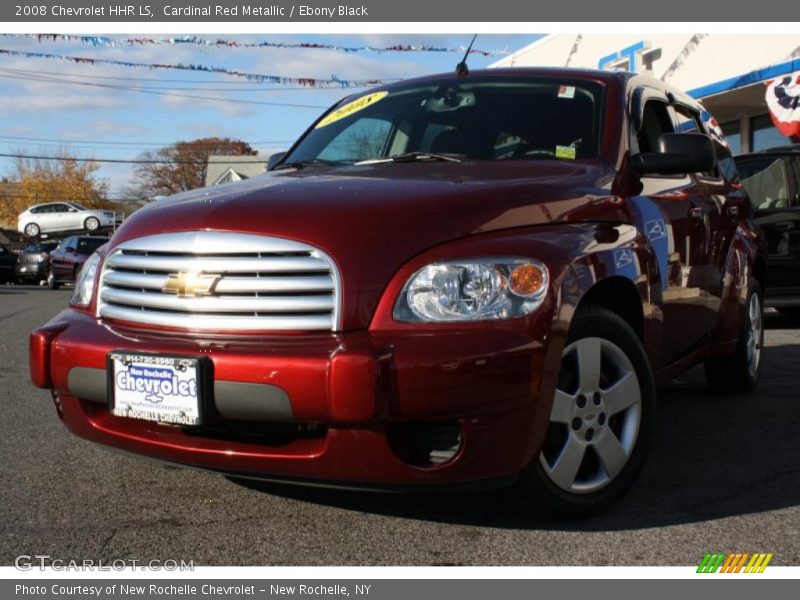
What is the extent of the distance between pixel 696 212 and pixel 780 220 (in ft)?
15.5

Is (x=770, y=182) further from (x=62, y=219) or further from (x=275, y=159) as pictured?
(x=62, y=219)

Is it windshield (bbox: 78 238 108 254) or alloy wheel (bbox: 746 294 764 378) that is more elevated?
alloy wheel (bbox: 746 294 764 378)

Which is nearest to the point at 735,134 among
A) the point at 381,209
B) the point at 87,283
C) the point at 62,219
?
the point at 381,209

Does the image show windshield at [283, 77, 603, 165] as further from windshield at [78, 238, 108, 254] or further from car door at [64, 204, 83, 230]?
car door at [64, 204, 83, 230]

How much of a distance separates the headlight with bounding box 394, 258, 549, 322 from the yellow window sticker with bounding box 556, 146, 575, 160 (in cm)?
110

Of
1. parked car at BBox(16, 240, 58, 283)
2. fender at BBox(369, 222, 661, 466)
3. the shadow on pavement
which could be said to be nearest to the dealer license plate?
fender at BBox(369, 222, 661, 466)

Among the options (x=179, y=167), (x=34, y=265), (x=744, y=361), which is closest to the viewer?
(x=744, y=361)

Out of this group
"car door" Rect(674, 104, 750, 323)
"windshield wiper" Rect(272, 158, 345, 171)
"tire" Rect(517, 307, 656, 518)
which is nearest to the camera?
"tire" Rect(517, 307, 656, 518)

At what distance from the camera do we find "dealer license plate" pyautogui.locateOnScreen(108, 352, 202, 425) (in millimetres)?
2811

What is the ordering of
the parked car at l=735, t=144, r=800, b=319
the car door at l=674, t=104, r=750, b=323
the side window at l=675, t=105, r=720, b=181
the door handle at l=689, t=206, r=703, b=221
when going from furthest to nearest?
the parked car at l=735, t=144, r=800, b=319, the side window at l=675, t=105, r=720, b=181, the car door at l=674, t=104, r=750, b=323, the door handle at l=689, t=206, r=703, b=221

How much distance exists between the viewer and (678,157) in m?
3.76

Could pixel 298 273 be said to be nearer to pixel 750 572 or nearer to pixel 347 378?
pixel 347 378

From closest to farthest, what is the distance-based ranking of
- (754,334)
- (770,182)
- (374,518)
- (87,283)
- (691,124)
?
(374,518) → (87,283) → (691,124) → (754,334) → (770,182)

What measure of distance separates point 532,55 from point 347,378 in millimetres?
23272
